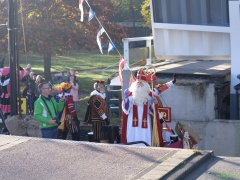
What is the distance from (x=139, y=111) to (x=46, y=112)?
1.88 meters

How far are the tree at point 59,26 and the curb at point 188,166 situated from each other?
11949mm

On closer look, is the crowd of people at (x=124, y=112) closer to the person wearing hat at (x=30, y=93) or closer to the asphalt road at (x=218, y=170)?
the asphalt road at (x=218, y=170)

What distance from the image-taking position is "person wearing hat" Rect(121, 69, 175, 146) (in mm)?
8961

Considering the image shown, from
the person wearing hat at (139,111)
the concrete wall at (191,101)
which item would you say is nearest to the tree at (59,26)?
the concrete wall at (191,101)

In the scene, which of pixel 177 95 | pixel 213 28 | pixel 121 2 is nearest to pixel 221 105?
pixel 177 95

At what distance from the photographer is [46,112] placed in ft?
32.6

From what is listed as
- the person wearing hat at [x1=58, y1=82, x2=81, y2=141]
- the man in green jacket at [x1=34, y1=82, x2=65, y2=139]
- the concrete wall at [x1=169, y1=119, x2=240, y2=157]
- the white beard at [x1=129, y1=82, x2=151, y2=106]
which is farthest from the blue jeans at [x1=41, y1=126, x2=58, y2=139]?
the concrete wall at [x1=169, y1=119, x2=240, y2=157]

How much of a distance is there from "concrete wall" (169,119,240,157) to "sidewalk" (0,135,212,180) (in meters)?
3.57

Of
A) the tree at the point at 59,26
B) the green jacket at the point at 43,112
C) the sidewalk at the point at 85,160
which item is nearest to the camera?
the sidewalk at the point at 85,160

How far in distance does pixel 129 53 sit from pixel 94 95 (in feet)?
6.77

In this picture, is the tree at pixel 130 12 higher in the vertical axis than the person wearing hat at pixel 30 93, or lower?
higher

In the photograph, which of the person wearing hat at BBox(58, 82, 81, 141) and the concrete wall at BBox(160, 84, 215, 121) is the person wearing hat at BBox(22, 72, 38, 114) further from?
the concrete wall at BBox(160, 84, 215, 121)

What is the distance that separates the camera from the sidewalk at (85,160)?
7.07 m

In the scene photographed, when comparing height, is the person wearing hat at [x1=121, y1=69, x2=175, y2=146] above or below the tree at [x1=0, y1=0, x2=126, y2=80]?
below
